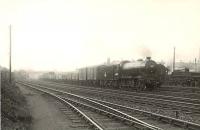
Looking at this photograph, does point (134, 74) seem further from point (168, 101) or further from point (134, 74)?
point (168, 101)

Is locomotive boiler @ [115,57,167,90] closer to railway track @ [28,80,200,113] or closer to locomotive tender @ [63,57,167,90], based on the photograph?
locomotive tender @ [63,57,167,90]

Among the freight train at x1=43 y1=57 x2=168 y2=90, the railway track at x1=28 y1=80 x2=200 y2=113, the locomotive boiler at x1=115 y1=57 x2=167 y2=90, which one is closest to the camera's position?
the railway track at x1=28 y1=80 x2=200 y2=113

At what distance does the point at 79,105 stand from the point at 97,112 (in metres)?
4.15

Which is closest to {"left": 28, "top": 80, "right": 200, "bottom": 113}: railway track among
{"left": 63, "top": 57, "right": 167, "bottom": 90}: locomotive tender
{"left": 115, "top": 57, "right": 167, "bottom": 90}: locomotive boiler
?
{"left": 115, "top": 57, "right": 167, "bottom": 90}: locomotive boiler

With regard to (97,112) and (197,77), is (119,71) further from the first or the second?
(97,112)

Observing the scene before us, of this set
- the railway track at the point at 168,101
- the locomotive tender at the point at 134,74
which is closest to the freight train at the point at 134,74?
the locomotive tender at the point at 134,74

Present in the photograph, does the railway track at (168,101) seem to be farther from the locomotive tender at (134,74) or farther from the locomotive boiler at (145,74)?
the locomotive tender at (134,74)

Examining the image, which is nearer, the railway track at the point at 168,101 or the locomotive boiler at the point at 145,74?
the railway track at the point at 168,101

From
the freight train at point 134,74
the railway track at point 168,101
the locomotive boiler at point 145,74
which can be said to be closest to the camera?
the railway track at point 168,101

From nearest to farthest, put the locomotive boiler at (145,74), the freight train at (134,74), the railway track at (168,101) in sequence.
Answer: the railway track at (168,101)
the locomotive boiler at (145,74)
the freight train at (134,74)

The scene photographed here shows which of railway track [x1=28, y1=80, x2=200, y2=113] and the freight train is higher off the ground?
the freight train

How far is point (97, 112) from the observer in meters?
16.7

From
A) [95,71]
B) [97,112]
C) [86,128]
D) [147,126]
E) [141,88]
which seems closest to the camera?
[147,126]

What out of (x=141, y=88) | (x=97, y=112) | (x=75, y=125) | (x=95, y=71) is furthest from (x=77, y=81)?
(x=75, y=125)
